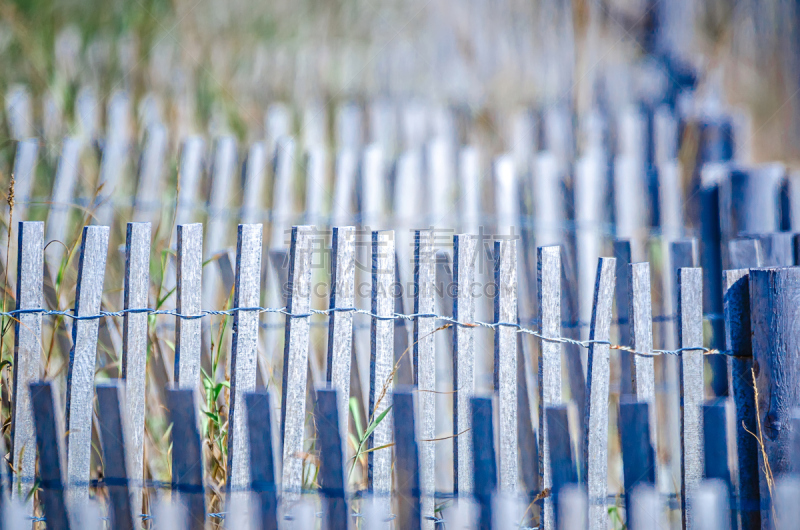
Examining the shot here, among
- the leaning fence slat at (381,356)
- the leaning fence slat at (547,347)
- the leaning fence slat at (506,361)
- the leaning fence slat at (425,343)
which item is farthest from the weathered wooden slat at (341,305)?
the leaning fence slat at (547,347)

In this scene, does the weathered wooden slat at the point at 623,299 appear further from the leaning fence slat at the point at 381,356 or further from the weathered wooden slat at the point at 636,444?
the leaning fence slat at the point at 381,356

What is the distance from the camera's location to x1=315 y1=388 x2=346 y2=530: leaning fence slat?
1.28 m

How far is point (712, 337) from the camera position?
233 centimetres

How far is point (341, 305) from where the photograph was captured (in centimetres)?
142

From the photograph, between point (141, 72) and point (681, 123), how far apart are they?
389cm

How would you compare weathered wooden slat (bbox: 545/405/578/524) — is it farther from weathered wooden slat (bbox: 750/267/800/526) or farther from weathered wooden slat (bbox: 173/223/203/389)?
weathered wooden slat (bbox: 173/223/203/389)

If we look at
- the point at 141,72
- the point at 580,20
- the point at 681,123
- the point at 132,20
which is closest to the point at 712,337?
the point at 681,123

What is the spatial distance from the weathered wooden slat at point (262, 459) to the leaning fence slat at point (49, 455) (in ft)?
1.53

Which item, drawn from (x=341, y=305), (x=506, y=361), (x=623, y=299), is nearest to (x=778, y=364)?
(x=623, y=299)

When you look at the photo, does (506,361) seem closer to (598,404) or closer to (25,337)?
(598,404)

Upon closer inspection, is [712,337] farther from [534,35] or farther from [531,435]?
[534,35]

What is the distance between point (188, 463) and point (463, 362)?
0.72 m

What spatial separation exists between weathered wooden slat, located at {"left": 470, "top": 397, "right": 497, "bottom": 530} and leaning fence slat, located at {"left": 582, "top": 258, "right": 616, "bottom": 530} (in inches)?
10.9

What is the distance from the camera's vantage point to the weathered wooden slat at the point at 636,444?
4.59ft
